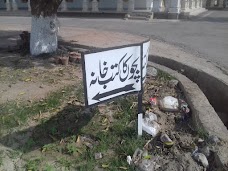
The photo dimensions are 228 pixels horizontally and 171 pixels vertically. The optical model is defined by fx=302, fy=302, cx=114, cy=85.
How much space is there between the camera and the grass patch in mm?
3631

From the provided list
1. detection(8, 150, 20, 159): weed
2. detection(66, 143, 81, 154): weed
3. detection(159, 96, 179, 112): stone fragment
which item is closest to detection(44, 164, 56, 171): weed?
detection(66, 143, 81, 154): weed

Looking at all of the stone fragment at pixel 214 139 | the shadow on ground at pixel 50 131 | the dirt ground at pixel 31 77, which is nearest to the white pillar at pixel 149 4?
the dirt ground at pixel 31 77

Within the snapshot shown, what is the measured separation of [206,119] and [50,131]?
183 centimetres

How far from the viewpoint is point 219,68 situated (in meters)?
6.24

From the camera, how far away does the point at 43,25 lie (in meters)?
6.22

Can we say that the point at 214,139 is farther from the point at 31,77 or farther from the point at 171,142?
the point at 31,77

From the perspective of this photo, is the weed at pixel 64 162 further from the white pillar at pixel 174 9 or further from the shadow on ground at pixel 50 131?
the white pillar at pixel 174 9

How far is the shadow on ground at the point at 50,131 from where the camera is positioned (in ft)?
10.9

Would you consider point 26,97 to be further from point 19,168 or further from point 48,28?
point 48,28

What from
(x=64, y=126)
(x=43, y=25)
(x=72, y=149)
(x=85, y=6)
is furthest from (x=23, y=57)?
(x=85, y=6)

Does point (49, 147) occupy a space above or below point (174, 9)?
below

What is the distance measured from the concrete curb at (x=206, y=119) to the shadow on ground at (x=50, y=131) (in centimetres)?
132

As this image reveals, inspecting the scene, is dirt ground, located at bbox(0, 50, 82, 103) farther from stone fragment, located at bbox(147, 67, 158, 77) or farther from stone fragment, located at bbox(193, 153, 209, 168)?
stone fragment, located at bbox(193, 153, 209, 168)

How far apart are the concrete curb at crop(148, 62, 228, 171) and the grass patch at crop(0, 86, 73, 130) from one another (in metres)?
1.78
